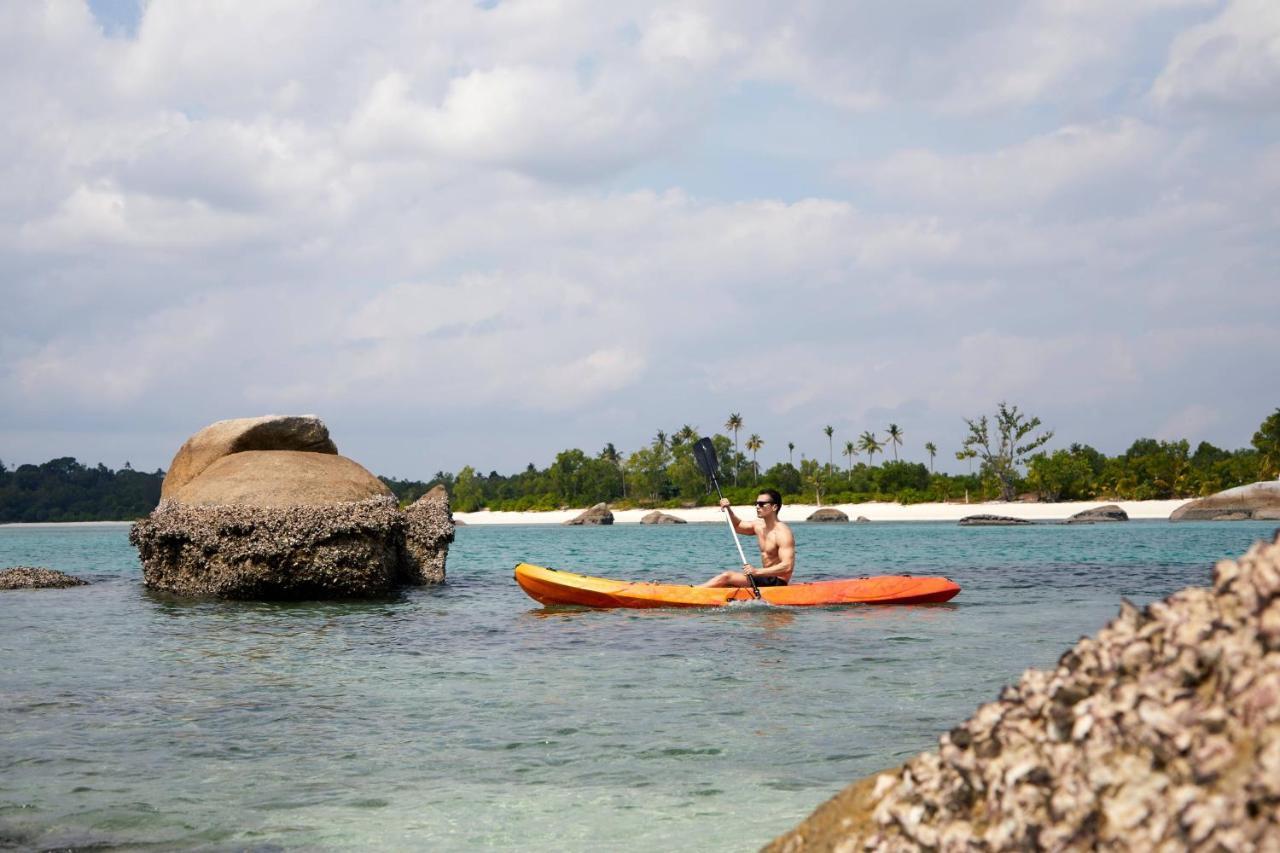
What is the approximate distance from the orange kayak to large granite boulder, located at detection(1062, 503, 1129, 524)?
58.3m

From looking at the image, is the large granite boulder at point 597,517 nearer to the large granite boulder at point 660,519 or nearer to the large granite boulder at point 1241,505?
the large granite boulder at point 660,519

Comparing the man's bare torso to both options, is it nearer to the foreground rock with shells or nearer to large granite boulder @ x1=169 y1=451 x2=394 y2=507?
large granite boulder @ x1=169 y1=451 x2=394 y2=507

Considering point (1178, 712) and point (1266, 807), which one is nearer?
point (1266, 807)

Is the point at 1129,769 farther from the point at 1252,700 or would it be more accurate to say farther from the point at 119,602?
the point at 119,602

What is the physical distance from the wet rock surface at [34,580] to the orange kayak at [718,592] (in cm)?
1118

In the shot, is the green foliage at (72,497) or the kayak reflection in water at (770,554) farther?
the green foliage at (72,497)

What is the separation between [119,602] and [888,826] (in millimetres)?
18056

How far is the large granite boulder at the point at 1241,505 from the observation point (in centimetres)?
6406

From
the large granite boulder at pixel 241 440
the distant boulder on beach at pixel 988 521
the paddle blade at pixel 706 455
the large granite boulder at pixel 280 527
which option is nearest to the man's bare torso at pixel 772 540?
the paddle blade at pixel 706 455

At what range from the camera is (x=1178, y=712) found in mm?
2338

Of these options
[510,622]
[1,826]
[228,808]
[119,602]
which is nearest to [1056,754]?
[228,808]

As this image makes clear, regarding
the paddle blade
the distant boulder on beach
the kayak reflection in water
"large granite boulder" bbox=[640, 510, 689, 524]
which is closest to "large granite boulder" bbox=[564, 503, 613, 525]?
"large granite boulder" bbox=[640, 510, 689, 524]

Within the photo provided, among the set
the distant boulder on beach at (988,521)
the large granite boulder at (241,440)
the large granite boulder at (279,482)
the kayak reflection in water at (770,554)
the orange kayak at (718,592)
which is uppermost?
the large granite boulder at (241,440)

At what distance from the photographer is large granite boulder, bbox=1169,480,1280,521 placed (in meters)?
64.1
